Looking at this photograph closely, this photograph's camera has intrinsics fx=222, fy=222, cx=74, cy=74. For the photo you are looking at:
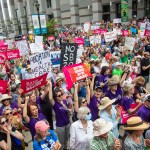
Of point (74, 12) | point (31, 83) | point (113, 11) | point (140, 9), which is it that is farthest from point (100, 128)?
point (74, 12)

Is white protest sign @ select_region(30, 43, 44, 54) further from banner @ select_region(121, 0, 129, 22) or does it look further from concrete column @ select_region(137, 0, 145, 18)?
concrete column @ select_region(137, 0, 145, 18)

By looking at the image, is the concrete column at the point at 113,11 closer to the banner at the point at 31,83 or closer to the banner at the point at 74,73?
the banner at the point at 74,73

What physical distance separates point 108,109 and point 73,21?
→ 35141 mm

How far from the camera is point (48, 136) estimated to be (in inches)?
136

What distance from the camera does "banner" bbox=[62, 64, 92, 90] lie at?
5234mm

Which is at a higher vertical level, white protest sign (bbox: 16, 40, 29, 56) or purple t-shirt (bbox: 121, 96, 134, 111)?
white protest sign (bbox: 16, 40, 29, 56)

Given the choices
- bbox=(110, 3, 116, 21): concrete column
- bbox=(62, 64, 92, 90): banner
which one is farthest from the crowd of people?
bbox=(110, 3, 116, 21): concrete column

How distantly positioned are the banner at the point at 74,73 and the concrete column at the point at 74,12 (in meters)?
33.3

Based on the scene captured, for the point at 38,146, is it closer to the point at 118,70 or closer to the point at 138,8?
the point at 118,70

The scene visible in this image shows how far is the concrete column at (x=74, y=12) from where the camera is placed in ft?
121

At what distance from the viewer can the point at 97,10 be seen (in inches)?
1297

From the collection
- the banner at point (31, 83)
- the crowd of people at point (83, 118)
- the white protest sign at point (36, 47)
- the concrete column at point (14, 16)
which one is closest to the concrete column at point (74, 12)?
the concrete column at point (14, 16)

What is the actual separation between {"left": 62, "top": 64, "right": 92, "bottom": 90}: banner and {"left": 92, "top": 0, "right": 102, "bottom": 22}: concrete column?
2905 centimetres

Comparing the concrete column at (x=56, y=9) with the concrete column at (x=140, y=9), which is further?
the concrete column at (x=56, y=9)
